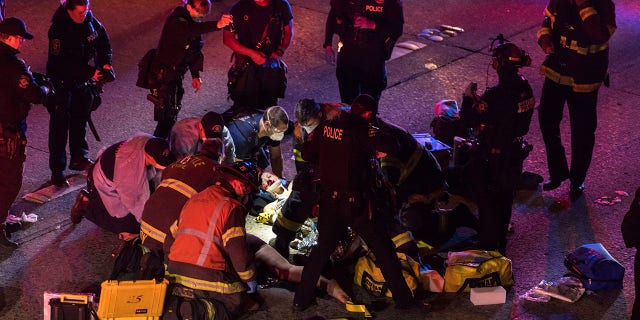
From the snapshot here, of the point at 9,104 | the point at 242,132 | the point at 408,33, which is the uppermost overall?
the point at 9,104

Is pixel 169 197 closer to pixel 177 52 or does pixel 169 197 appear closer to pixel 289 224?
pixel 289 224

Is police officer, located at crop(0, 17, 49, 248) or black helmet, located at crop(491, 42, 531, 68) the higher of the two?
black helmet, located at crop(491, 42, 531, 68)

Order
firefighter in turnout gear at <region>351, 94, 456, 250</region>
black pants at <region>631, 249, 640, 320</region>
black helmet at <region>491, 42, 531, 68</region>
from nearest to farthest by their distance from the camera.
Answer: black pants at <region>631, 249, 640, 320</region> < black helmet at <region>491, 42, 531, 68</region> < firefighter in turnout gear at <region>351, 94, 456, 250</region>

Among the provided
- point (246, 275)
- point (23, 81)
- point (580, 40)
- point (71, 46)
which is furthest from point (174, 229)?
point (580, 40)

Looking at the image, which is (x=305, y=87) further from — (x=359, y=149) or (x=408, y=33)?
(x=359, y=149)

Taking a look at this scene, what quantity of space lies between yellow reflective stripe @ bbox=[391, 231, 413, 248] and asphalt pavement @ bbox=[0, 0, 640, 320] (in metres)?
0.50

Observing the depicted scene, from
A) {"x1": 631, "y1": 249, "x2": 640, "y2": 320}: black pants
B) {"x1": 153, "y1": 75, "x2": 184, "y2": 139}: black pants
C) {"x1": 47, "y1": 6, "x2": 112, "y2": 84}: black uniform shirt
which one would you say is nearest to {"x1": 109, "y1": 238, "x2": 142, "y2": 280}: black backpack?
{"x1": 153, "y1": 75, "x2": 184, "y2": 139}: black pants

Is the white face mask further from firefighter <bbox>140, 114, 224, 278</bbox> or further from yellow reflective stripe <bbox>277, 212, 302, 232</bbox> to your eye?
firefighter <bbox>140, 114, 224, 278</bbox>

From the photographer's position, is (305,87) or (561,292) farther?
(305,87)

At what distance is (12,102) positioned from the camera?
7.56 metres

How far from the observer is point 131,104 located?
1078cm

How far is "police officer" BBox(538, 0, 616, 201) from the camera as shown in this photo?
8414mm

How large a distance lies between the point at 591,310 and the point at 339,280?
6.72ft

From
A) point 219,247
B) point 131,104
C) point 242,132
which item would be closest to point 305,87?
point 131,104
